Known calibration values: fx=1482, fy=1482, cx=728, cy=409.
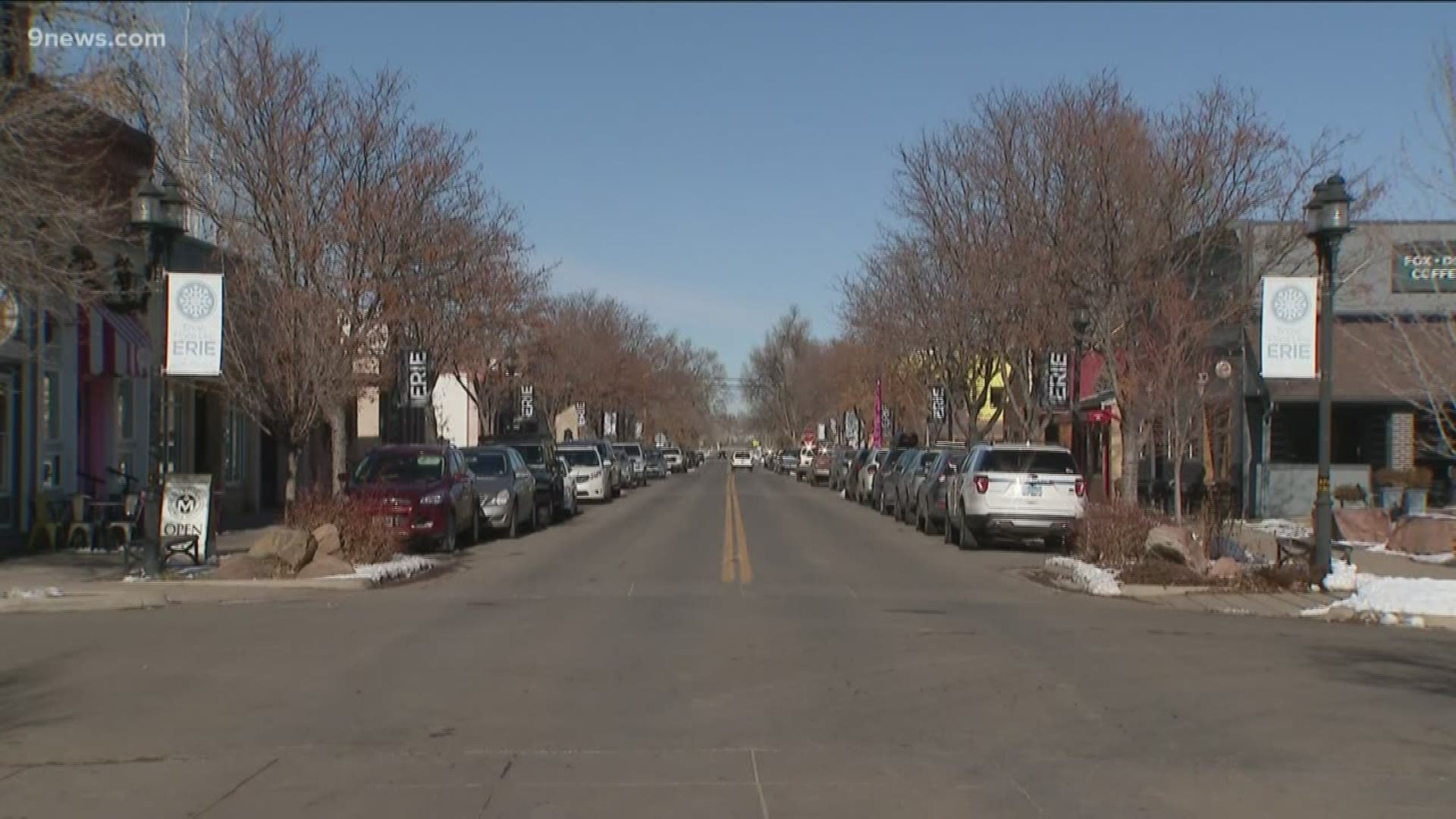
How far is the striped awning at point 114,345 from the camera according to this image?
23.9 metres

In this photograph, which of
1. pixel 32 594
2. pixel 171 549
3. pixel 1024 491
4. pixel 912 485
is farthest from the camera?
pixel 912 485

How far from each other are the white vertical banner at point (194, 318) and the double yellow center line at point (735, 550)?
283 inches

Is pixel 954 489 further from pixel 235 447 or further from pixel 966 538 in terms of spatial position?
pixel 235 447

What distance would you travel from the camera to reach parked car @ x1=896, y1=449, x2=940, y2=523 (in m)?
31.9

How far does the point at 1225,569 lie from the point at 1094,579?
1.60 meters

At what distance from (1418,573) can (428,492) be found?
14429mm

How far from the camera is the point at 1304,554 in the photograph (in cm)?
1864

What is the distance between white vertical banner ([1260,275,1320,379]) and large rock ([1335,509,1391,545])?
7.78m

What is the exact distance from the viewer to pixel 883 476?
39438 millimetres

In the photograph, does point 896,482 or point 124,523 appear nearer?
point 124,523

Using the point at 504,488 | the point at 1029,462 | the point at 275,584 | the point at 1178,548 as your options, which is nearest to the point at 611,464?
the point at 504,488

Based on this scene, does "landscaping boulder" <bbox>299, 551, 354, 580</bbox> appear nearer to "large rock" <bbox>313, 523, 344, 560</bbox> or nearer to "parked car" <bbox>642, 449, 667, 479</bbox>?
"large rock" <bbox>313, 523, 344, 560</bbox>

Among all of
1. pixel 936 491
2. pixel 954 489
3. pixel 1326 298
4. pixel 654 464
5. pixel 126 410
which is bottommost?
pixel 654 464

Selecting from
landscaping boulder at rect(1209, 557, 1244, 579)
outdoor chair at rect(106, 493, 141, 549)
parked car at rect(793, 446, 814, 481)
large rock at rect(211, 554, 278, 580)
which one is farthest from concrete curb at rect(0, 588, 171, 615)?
parked car at rect(793, 446, 814, 481)
